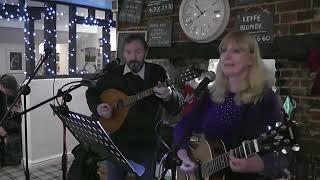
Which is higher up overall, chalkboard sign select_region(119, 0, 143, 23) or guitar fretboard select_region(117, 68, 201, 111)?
chalkboard sign select_region(119, 0, 143, 23)

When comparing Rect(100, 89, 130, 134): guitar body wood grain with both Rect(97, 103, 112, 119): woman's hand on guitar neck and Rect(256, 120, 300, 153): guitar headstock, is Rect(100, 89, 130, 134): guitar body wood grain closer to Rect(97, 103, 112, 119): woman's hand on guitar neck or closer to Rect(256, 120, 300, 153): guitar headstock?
Rect(97, 103, 112, 119): woman's hand on guitar neck

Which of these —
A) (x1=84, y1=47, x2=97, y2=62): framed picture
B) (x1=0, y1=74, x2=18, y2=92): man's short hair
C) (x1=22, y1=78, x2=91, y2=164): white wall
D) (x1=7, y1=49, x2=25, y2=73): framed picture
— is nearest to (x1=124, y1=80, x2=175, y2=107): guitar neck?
(x1=22, y1=78, x2=91, y2=164): white wall

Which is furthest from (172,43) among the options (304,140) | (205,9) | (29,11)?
(29,11)

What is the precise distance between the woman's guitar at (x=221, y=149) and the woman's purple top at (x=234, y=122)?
50mm

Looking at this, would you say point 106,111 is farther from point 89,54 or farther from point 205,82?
point 89,54

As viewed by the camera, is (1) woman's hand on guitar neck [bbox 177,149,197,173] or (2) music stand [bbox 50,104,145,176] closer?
(2) music stand [bbox 50,104,145,176]

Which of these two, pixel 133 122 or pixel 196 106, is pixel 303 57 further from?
pixel 133 122

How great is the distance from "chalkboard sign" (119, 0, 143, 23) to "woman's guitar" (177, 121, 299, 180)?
221 centimetres

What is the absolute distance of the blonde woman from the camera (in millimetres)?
1528

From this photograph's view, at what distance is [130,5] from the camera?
3822 millimetres

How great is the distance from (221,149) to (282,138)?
36 cm

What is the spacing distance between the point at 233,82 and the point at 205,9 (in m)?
1.49

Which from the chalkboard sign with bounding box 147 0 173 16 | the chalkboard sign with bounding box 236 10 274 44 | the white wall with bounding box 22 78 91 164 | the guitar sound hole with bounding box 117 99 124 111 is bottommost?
the white wall with bounding box 22 78 91 164

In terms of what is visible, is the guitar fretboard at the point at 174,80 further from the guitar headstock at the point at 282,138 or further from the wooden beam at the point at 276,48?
the guitar headstock at the point at 282,138
